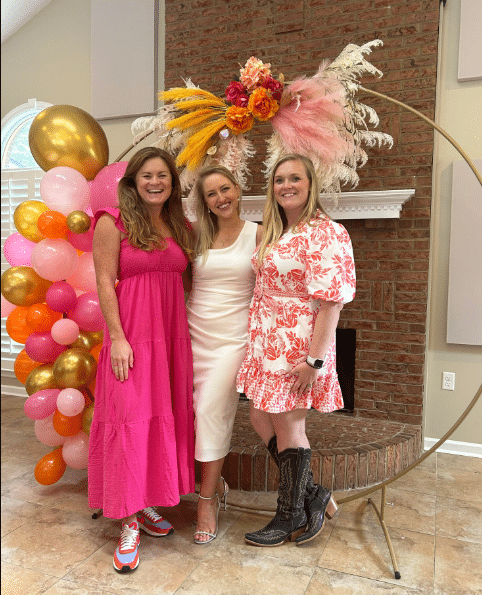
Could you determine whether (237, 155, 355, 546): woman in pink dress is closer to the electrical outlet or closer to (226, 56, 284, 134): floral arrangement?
(226, 56, 284, 134): floral arrangement

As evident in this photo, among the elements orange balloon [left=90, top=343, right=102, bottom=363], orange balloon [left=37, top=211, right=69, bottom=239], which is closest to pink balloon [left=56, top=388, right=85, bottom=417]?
orange balloon [left=90, top=343, right=102, bottom=363]

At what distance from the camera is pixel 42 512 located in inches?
86.4

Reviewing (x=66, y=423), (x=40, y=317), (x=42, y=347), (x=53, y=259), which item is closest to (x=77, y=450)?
(x=66, y=423)

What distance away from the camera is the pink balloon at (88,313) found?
2.19 m

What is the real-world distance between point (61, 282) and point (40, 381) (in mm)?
470

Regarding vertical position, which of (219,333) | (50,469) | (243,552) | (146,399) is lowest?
(243,552)

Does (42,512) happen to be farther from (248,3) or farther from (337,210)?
(248,3)

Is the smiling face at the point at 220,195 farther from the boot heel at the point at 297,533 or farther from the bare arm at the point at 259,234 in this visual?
the boot heel at the point at 297,533

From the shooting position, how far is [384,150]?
9.60 ft

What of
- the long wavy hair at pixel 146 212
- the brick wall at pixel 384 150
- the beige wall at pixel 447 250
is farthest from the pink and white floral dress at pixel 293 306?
the beige wall at pixel 447 250

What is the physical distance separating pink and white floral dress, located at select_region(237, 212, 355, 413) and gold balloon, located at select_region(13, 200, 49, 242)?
1086 mm

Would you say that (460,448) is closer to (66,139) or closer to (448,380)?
(448,380)

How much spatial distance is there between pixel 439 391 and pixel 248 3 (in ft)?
8.96

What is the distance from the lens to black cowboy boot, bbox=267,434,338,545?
6.30 ft
